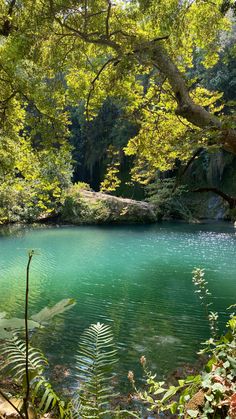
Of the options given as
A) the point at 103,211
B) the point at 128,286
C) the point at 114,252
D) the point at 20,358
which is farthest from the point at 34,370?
the point at 103,211

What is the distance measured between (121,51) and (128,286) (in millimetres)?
6479

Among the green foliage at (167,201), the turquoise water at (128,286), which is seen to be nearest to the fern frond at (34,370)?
the turquoise water at (128,286)

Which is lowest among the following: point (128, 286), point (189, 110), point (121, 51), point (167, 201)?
point (128, 286)

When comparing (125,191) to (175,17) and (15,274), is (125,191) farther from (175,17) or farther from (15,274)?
(175,17)

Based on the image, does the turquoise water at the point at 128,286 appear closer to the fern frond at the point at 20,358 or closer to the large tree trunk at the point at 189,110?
the fern frond at the point at 20,358

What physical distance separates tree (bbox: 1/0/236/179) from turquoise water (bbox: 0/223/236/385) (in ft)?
10.3

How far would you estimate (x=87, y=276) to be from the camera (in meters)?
11.2

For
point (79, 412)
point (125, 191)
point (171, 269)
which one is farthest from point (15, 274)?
point (125, 191)

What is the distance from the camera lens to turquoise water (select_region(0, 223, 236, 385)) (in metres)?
5.96

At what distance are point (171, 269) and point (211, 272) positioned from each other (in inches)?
52.3

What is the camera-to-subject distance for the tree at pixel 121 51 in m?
5.14

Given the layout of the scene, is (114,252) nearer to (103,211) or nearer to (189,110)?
(103,211)

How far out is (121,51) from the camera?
5094 millimetres

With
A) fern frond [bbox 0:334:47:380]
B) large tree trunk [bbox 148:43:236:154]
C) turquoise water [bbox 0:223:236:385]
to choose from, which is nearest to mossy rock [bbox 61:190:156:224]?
turquoise water [bbox 0:223:236:385]
